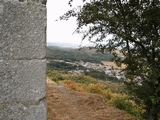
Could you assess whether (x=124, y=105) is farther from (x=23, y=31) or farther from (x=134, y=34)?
(x=23, y=31)

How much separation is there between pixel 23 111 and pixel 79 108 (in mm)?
8142

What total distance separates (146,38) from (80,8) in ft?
6.53

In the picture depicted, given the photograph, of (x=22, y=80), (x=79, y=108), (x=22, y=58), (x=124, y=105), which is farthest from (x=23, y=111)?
(x=124, y=105)

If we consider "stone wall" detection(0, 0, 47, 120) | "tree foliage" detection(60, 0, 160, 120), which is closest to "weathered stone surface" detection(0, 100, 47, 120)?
"stone wall" detection(0, 0, 47, 120)

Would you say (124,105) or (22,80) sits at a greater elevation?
(22,80)

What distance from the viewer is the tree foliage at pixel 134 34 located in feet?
21.6

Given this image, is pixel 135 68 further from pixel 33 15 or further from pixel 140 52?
pixel 33 15

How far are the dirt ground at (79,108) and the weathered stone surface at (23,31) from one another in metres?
6.60

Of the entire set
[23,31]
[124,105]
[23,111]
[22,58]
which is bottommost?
[124,105]

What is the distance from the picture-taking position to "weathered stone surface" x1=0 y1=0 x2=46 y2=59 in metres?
1.93

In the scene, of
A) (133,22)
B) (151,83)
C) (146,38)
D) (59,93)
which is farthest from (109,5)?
(59,93)

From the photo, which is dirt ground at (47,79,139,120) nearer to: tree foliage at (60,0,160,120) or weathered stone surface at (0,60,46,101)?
tree foliage at (60,0,160,120)

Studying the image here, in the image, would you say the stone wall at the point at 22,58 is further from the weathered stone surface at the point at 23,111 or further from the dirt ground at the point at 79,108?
the dirt ground at the point at 79,108

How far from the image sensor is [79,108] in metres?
10.1
